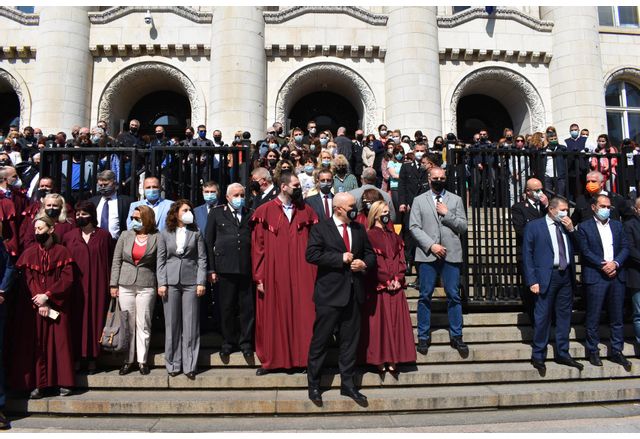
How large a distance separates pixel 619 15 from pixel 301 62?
1321 cm

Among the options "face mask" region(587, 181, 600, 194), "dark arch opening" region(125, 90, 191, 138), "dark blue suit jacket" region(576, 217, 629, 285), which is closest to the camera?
"dark blue suit jacket" region(576, 217, 629, 285)

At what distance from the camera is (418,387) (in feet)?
17.5

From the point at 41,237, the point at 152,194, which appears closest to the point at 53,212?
the point at 41,237

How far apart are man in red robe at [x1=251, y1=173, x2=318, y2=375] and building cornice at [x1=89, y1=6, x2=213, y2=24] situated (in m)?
12.4

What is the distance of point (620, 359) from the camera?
5883 millimetres

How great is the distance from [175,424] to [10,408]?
6.44ft

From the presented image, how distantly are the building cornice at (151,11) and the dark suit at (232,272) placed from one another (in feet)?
40.7

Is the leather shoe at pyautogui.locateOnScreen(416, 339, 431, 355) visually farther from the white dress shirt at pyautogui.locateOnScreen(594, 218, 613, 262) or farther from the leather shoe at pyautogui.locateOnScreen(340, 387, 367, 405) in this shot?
the white dress shirt at pyautogui.locateOnScreen(594, 218, 613, 262)

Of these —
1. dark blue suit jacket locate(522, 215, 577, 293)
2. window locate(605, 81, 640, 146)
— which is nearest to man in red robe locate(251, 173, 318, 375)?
dark blue suit jacket locate(522, 215, 577, 293)

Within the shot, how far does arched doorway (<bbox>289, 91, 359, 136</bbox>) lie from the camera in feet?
57.8

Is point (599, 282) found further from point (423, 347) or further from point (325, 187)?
point (325, 187)

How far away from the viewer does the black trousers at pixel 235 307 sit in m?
5.59

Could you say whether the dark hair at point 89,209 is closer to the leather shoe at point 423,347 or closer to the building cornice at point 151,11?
the leather shoe at point 423,347

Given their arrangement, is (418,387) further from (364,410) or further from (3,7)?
(3,7)
